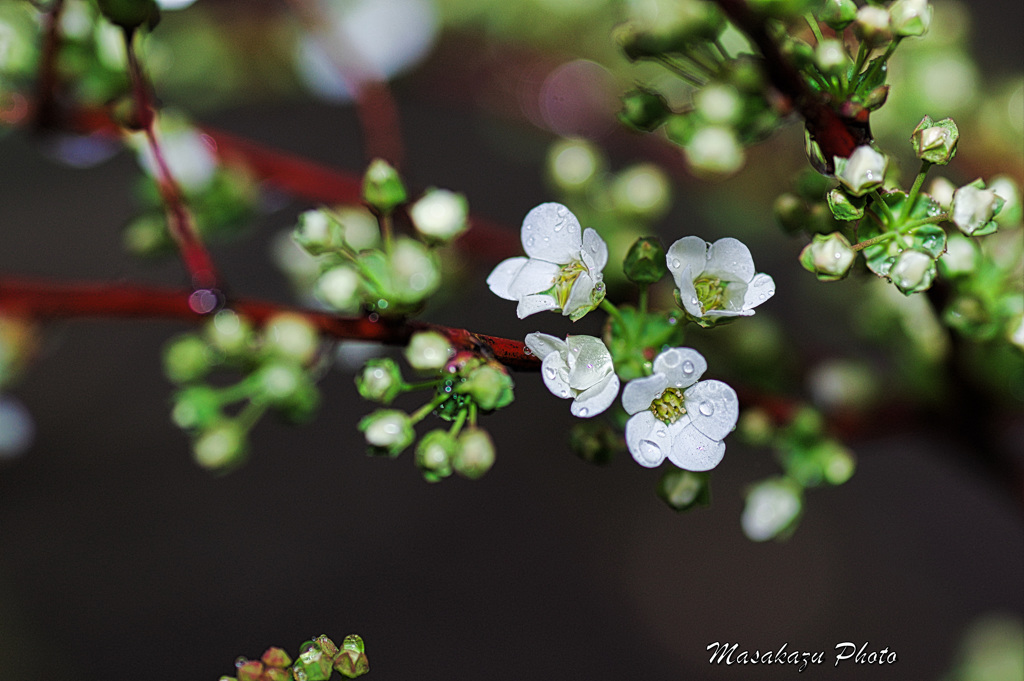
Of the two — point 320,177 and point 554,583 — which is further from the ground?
point 320,177

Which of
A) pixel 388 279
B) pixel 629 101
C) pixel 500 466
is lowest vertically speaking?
pixel 500 466

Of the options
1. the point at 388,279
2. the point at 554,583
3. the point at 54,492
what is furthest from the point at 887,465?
the point at 54,492

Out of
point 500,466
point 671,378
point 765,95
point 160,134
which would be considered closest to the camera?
point 671,378

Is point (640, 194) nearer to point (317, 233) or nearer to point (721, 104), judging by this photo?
point (721, 104)

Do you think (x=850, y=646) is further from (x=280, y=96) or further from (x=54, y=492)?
(x=54, y=492)

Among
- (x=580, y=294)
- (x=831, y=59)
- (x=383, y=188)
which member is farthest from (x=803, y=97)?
(x=383, y=188)

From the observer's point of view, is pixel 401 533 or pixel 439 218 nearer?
pixel 439 218

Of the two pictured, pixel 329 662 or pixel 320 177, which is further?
pixel 320 177

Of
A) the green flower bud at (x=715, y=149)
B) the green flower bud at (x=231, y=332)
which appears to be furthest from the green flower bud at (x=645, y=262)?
the green flower bud at (x=231, y=332)
